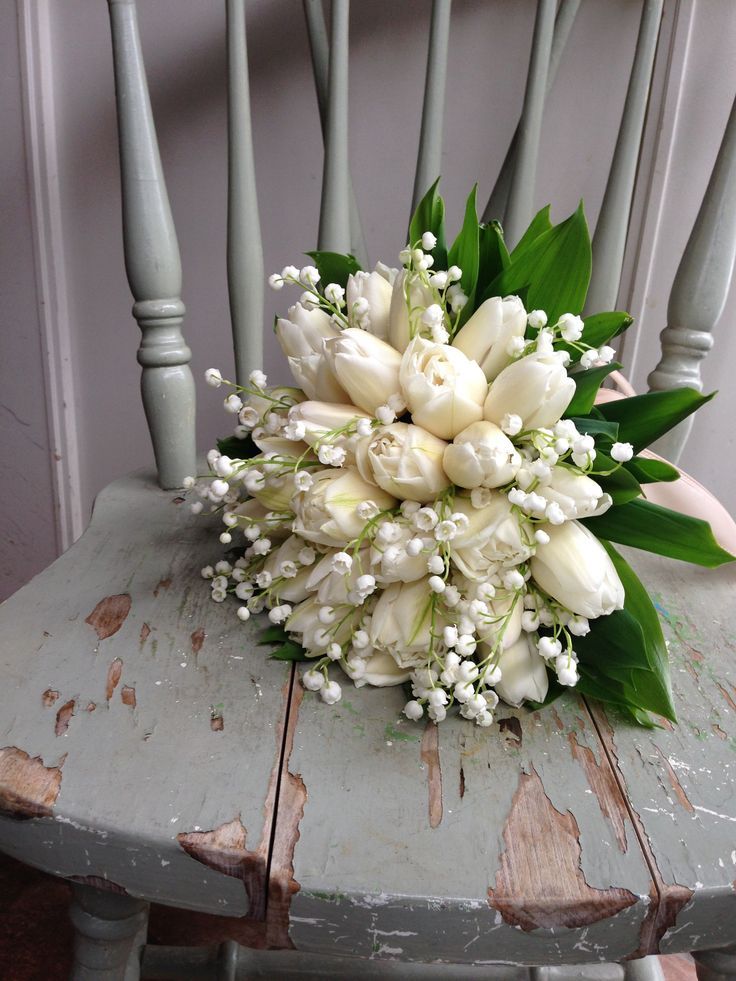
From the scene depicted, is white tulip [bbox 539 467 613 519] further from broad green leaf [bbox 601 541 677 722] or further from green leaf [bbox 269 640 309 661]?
green leaf [bbox 269 640 309 661]

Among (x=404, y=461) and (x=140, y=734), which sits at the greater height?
(x=404, y=461)

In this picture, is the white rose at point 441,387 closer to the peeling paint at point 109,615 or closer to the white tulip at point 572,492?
the white tulip at point 572,492

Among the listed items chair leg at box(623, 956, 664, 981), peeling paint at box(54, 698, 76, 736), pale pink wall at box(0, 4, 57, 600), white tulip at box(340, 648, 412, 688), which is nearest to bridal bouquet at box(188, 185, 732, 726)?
white tulip at box(340, 648, 412, 688)

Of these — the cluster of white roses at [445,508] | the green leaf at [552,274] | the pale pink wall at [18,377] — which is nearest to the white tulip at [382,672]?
the cluster of white roses at [445,508]

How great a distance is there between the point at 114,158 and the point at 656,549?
2.70ft

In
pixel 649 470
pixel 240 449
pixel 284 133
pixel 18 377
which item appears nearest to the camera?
pixel 649 470

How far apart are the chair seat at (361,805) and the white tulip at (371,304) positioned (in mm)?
191

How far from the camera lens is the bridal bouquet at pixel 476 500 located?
354 millimetres

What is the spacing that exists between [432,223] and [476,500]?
170mm

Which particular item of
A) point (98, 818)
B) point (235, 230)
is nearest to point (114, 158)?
point (235, 230)

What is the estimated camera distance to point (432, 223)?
17.0 inches

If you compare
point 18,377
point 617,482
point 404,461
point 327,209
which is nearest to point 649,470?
point 617,482

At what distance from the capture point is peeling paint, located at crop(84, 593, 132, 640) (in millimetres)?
422

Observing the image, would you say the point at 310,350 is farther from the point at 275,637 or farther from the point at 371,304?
the point at 275,637
